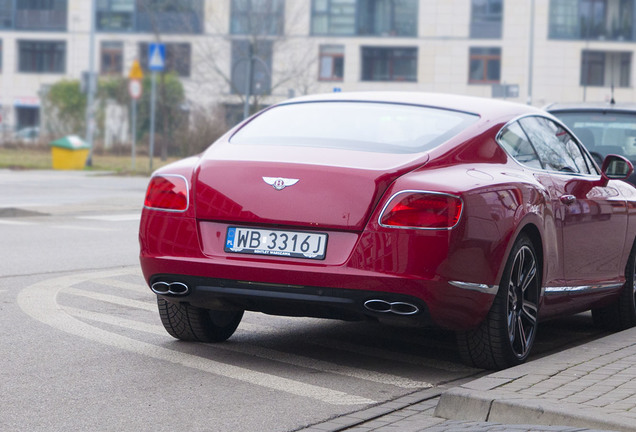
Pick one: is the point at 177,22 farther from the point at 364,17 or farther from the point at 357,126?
the point at 357,126

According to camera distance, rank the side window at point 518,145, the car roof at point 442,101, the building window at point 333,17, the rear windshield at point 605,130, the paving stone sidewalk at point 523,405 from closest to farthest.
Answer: the paving stone sidewalk at point 523,405 < the side window at point 518,145 < the car roof at point 442,101 < the rear windshield at point 605,130 < the building window at point 333,17

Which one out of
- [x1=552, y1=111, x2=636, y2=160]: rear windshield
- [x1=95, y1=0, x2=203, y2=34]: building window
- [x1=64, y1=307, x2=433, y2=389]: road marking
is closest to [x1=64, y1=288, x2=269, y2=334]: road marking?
[x1=64, y1=307, x2=433, y2=389]: road marking

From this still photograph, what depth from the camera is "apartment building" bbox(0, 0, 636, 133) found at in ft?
217

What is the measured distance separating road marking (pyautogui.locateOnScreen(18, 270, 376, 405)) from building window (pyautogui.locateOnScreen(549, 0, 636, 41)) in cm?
6057

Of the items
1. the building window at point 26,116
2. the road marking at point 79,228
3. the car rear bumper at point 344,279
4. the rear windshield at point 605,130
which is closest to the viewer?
the car rear bumper at point 344,279

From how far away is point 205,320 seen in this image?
6613 millimetres

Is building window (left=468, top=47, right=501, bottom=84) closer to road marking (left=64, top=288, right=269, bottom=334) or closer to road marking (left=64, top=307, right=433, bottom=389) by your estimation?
road marking (left=64, top=288, right=269, bottom=334)

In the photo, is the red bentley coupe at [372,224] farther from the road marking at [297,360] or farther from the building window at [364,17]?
the building window at [364,17]

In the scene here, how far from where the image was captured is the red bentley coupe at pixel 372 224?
18.4 ft

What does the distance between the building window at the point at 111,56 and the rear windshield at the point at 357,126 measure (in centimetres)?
6679

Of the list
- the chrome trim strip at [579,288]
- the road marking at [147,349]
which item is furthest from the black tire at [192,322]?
the chrome trim strip at [579,288]

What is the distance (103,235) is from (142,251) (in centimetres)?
797

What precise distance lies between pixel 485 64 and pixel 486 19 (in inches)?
98.8

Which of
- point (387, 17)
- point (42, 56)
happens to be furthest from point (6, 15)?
point (387, 17)
